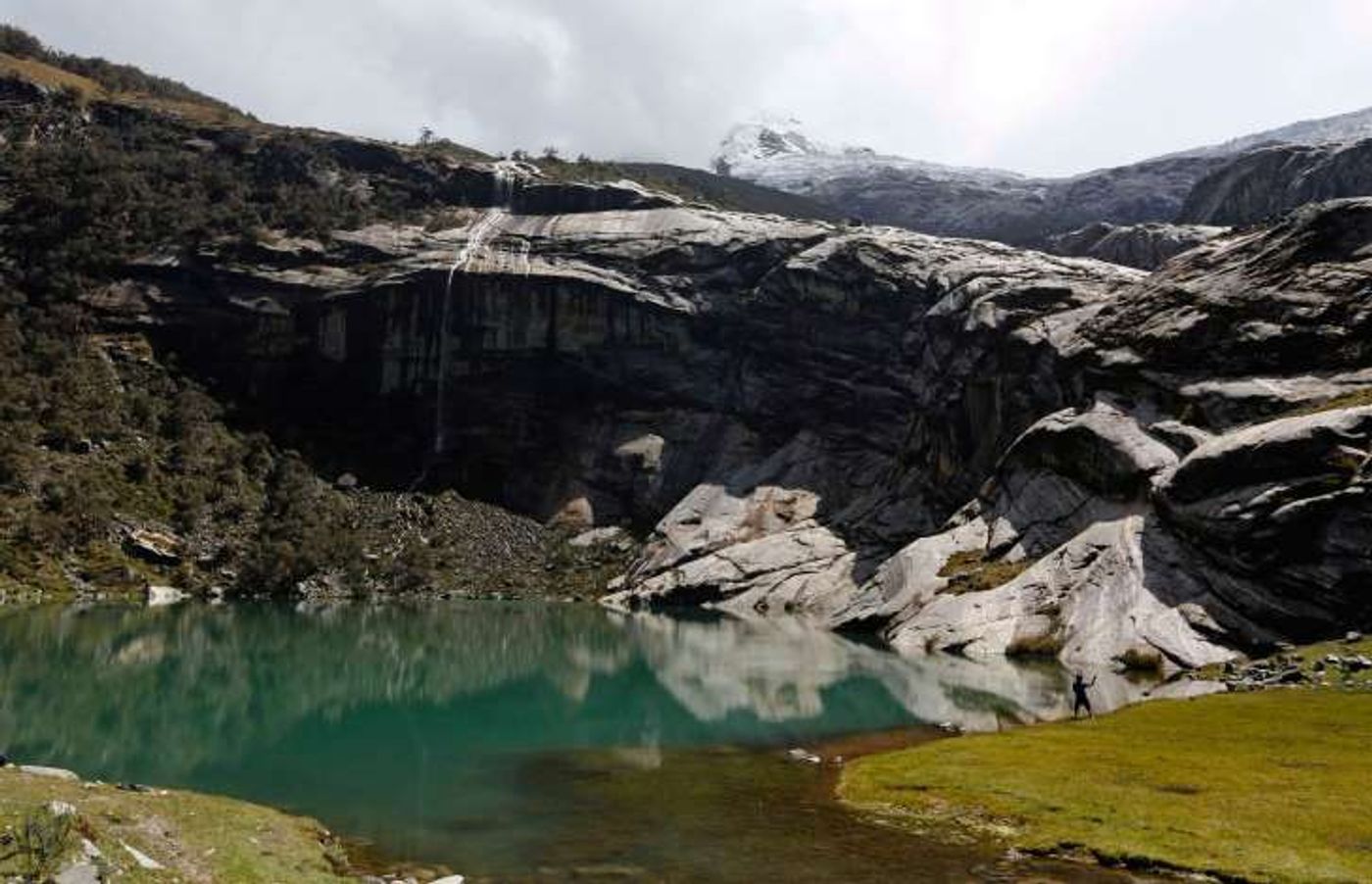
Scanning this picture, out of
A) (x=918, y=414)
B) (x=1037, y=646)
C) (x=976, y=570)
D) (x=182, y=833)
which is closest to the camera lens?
(x=182, y=833)

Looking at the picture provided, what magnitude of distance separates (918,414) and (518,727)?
4629 inches

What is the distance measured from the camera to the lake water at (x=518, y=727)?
30.9 metres

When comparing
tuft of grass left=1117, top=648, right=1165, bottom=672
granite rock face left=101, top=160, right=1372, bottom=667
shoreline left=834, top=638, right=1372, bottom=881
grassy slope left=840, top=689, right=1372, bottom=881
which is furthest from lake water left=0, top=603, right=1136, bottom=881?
granite rock face left=101, top=160, right=1372, bottom=667

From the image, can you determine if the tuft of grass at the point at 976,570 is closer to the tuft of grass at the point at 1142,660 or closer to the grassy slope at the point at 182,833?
the tuft of grass at the point at 1142,660


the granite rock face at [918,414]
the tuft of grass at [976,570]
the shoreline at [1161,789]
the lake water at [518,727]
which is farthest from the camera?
the tuft of grass at [976,570]

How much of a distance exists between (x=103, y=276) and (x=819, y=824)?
194 metres

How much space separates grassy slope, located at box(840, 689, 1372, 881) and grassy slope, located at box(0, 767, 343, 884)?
18588mm

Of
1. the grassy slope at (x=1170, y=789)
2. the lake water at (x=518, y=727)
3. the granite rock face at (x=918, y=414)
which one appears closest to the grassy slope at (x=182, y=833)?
the lake water at (x=518, y=727)

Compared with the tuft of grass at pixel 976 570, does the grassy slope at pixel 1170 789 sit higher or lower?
lower

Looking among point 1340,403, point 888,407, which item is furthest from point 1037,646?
point 888,407

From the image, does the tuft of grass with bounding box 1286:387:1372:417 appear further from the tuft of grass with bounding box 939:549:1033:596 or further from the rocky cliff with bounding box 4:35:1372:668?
the tuft of grass with bounding box 939:549:1033:596

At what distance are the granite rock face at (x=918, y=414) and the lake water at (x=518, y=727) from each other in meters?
18.7

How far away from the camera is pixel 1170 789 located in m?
35.8

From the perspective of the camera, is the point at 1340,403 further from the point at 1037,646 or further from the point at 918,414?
the point at 918,414
